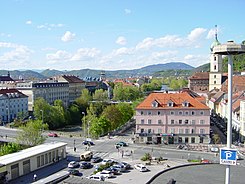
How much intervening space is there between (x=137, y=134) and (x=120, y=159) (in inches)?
475

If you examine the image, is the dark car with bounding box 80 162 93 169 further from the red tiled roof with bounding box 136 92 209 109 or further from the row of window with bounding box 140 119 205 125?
the red tiled roof with bounding box 136 92 209 109

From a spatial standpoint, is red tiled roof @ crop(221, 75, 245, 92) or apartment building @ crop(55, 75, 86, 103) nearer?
red tiled roof @ crop(221, 75, 245, 92)

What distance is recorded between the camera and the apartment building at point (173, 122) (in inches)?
2021

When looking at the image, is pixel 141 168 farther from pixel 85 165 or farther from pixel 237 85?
pixel 237 85

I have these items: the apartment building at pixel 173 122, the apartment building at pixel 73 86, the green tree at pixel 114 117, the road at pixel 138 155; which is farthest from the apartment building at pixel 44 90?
the apartment building at pixel 173 122

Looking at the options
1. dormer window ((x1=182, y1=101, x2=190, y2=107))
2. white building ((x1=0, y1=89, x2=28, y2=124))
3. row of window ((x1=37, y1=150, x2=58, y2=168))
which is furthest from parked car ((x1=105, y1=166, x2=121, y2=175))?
white building ((x1=0, y1=89, x2=28, y2=124))

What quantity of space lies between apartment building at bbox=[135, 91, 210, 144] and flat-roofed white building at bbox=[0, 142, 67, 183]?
52.1ft

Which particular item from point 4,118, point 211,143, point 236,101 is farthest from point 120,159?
point 4,118

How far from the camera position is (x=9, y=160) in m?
33.4

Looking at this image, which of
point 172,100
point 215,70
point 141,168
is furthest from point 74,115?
point 141,168

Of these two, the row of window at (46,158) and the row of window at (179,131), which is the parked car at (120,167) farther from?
the row of window at (179,131)

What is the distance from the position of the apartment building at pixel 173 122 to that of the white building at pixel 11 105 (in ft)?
134

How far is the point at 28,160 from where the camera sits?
116 feet

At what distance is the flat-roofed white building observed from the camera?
32519mm
